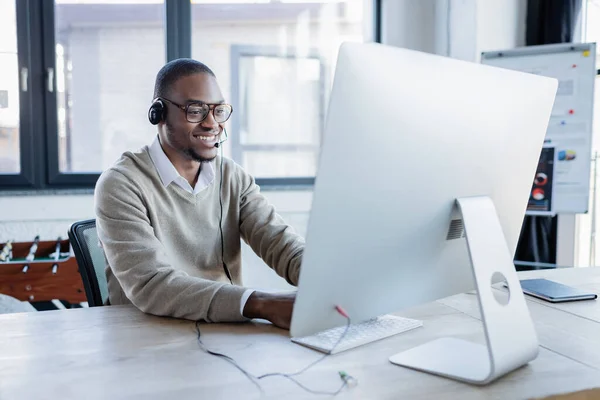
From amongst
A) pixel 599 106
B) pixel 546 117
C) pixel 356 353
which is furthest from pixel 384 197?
pixel 599 106

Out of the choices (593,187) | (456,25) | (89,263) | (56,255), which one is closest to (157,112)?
(89,263)

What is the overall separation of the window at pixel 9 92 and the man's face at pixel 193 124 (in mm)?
1755

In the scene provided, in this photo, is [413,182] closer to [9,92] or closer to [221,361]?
[221,361]

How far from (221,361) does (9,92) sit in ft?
8.53

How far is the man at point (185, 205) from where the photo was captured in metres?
1.36

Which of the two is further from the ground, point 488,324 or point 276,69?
point 276,69

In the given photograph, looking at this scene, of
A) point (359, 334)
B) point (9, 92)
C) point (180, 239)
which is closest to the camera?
point (359, 334)

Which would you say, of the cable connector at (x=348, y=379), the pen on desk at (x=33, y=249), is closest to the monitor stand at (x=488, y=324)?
the cable connector at (x=348, y=379)

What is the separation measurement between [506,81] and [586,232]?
2.84 metres

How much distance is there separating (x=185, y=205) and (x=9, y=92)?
191 centimetres

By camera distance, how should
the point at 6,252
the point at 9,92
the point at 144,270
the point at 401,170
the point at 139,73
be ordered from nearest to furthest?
the point at 401,170 < the point at 144,270 < the point at 6,252 < the point at 9,92 < the point at 139,73

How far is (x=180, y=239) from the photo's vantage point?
158cm

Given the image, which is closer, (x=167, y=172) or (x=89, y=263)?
(x=89, y=263)

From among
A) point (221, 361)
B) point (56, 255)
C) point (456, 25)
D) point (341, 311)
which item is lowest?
point (56, 255)
